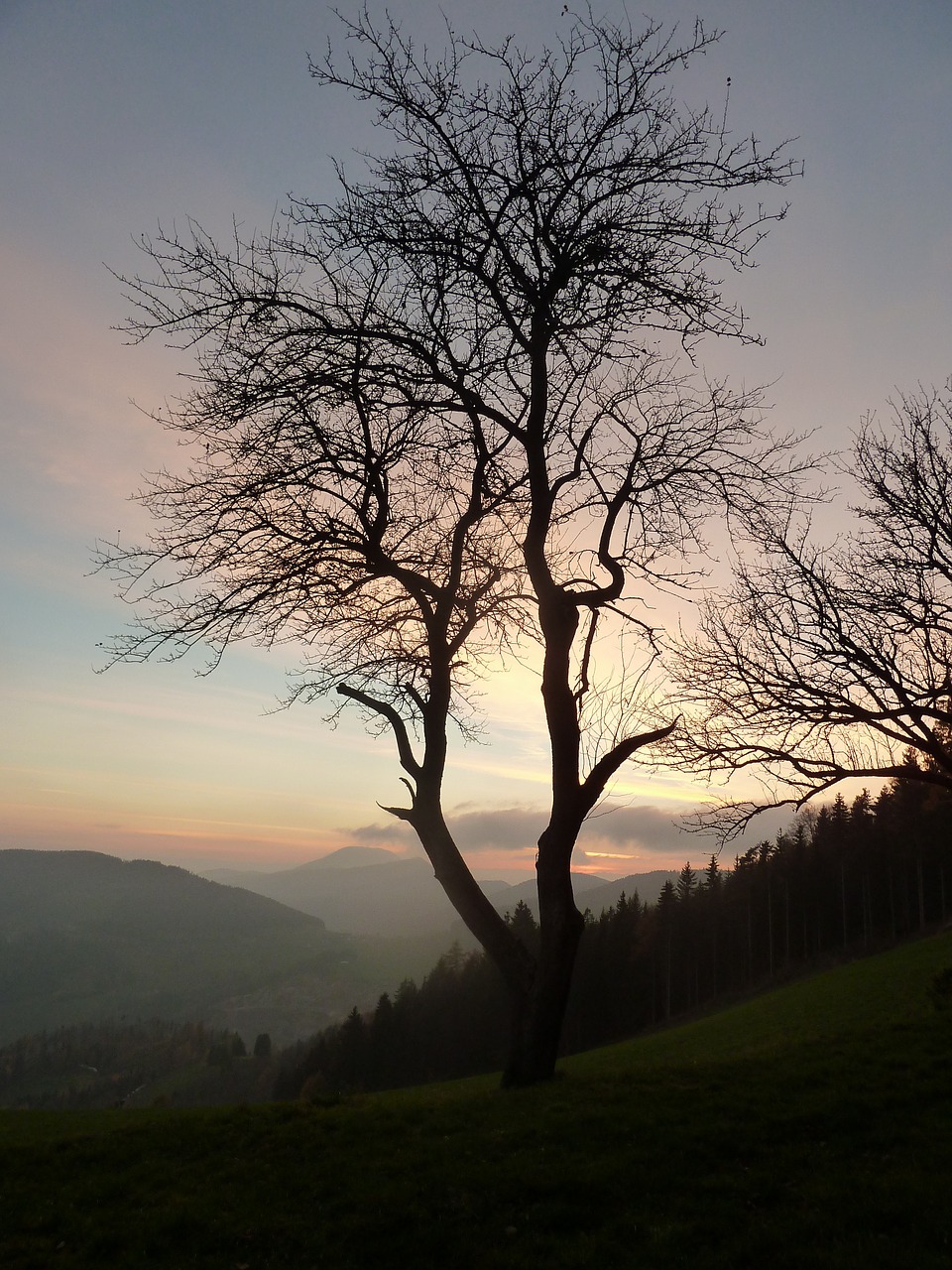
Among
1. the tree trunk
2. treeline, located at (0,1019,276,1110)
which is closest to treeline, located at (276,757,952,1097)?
treeline, located at (0,1019,276,1110)

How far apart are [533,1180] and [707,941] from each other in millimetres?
75818

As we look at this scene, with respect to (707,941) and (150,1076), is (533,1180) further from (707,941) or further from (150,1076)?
(150,1076)

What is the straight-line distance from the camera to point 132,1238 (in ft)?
21.2

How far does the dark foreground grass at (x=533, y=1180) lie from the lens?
5660 mm

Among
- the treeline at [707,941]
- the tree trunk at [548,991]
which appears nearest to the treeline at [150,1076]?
the treeline at [707,941]

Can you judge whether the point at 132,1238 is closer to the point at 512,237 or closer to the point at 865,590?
the point at 512,237

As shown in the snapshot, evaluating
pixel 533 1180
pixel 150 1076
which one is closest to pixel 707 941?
pixel 533 1180

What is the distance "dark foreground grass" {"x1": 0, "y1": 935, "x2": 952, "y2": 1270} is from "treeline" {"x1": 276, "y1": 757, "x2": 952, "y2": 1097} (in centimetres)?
6016

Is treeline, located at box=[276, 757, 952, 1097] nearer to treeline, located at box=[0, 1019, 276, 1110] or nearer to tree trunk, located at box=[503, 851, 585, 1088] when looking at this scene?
treeline, located at box=[0, 1019, 276, 1110]

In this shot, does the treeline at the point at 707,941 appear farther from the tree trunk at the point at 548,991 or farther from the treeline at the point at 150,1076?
the tree trunk at the point at 548,991

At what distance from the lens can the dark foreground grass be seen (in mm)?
5660

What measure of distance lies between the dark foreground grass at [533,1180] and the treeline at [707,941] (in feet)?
197

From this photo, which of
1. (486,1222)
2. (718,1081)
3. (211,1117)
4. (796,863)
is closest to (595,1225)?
(486,1222)

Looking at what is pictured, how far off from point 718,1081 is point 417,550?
8.43m
